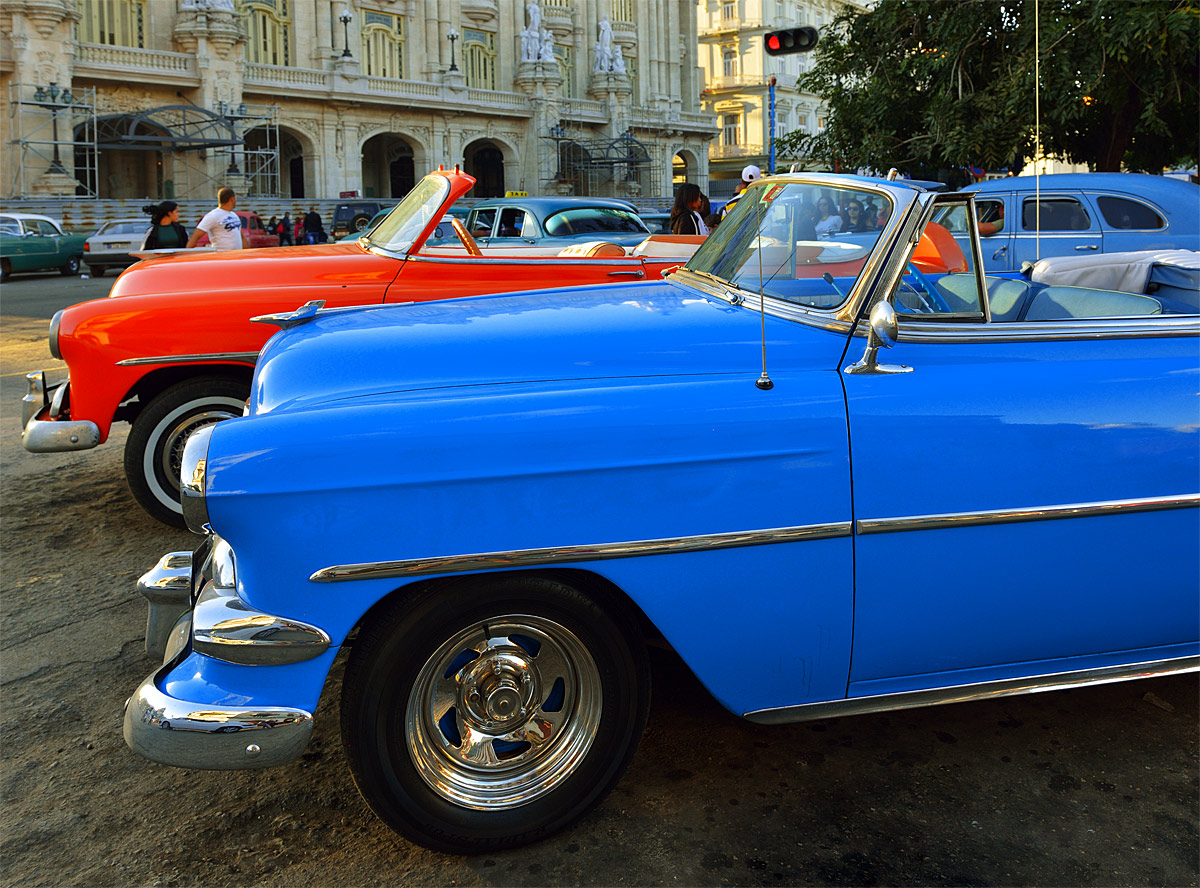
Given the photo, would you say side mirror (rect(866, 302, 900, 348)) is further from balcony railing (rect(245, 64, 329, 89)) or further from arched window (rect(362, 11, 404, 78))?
arched window (rect(362, 11, 404, 78))

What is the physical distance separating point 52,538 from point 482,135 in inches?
1886

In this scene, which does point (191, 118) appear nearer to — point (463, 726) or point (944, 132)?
point (944, 132)

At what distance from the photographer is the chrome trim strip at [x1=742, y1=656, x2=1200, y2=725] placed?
2.54 meters

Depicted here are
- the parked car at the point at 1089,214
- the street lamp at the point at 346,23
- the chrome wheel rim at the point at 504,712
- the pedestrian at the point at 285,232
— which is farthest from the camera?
the street lamp at the point at 346,23

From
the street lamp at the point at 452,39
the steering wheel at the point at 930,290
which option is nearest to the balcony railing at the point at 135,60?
the street lamp at the point at 452,39

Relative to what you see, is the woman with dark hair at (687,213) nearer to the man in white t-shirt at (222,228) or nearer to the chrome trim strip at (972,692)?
the man in white t-shirt at (222,228)

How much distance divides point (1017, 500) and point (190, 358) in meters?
3.86

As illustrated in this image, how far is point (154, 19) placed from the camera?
40062 millimetres

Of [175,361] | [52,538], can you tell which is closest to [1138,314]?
[175,361]

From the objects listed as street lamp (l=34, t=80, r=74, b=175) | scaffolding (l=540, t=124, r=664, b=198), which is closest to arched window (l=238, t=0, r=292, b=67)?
street lamp (l=34, t=80, r=74, b=175)

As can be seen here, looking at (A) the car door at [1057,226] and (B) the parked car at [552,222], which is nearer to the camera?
(A) the car door at [1057,226]

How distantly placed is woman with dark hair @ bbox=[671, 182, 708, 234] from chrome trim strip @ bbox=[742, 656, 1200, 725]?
7.17 metres

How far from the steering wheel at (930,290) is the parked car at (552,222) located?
8534 mm

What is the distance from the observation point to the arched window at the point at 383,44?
4766cm
